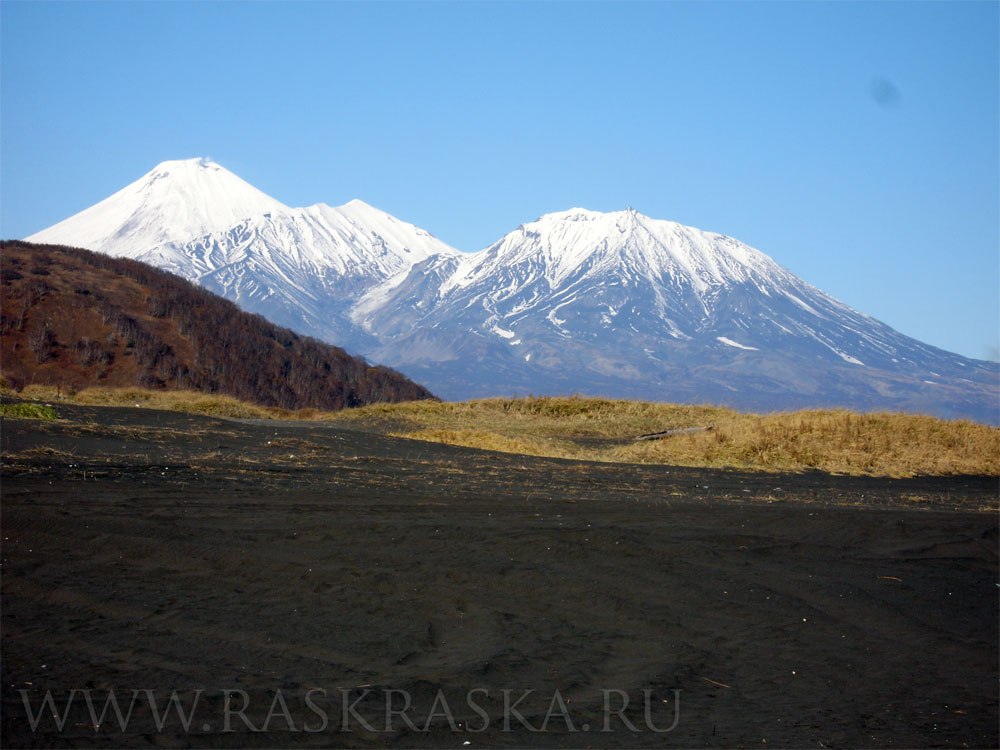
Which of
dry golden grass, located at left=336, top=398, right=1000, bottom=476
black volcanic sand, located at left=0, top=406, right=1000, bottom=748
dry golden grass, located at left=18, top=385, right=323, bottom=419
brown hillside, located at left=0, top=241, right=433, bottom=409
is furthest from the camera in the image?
brown hillside, located at left=0, top=241, right=433, bottom=409

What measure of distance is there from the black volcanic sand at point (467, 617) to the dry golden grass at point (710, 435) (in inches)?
341

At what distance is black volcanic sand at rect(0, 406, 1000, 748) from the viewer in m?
4.43

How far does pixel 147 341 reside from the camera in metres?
48.9

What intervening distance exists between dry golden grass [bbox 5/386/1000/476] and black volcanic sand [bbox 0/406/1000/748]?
341 inches

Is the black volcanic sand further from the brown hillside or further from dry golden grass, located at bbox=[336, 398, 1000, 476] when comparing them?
the brown hillside

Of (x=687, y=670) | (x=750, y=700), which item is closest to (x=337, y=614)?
(x=687, y=670)

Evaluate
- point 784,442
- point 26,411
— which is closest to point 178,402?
point 26,411

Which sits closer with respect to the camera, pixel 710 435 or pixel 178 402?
→ pixel 710 435

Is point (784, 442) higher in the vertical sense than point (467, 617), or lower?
higher

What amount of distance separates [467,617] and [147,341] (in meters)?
47.2

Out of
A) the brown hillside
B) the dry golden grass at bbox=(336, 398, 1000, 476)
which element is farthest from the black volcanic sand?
the brown hillside

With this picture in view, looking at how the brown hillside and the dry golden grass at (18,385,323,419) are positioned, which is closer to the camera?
the dry golden grass at (18,385,323,419)

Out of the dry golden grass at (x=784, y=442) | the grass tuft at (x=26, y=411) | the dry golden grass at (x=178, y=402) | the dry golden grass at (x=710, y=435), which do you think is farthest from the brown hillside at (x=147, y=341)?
the grass tuft at (x=26, y=411)

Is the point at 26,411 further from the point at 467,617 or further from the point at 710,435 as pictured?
the point at 710,435
